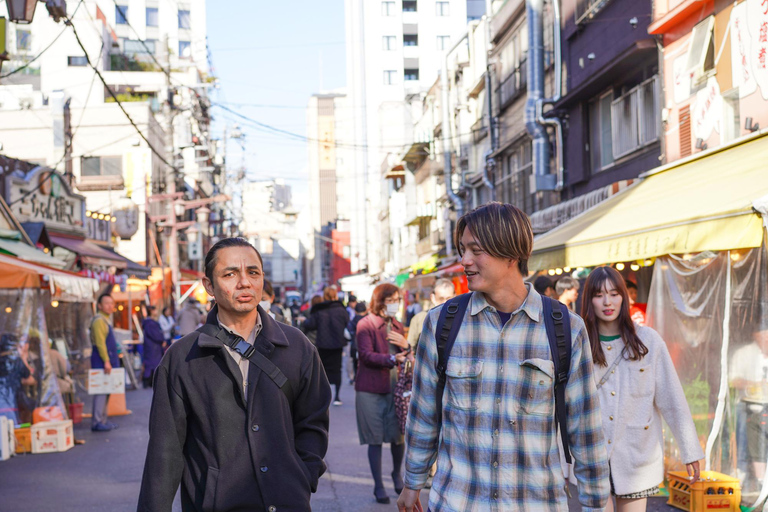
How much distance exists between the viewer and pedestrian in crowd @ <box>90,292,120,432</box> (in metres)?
12.7

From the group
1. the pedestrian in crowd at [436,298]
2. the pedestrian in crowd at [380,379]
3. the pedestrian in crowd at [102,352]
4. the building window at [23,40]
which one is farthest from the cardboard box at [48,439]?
the building window at [23,40]

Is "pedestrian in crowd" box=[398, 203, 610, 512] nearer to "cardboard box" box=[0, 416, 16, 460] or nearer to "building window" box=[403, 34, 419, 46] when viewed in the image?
"cardboard box" box=[0, 416, 16, 460]

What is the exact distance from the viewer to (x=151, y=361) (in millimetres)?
18656

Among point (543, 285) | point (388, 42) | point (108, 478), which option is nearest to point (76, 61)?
point (388, 42)

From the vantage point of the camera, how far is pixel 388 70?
76875mm

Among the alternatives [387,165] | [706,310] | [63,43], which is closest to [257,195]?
[387,165]

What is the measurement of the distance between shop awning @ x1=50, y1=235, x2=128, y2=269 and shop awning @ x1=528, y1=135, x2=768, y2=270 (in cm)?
1427

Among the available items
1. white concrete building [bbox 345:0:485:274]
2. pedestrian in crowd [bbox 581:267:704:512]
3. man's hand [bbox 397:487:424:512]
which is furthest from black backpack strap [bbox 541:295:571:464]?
white concrete building [bbox 345:0:485:274]

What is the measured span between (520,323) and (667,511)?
482cm

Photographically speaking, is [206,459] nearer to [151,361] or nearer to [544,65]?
[151,361]

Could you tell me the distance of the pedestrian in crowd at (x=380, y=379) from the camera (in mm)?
7719

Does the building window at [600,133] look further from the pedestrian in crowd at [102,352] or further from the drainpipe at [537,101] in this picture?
the pedestrian in crowd at [102,352]

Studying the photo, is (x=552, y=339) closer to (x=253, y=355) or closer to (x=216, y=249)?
(x=253, y=355)

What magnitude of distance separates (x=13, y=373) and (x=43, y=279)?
7.77 ft
